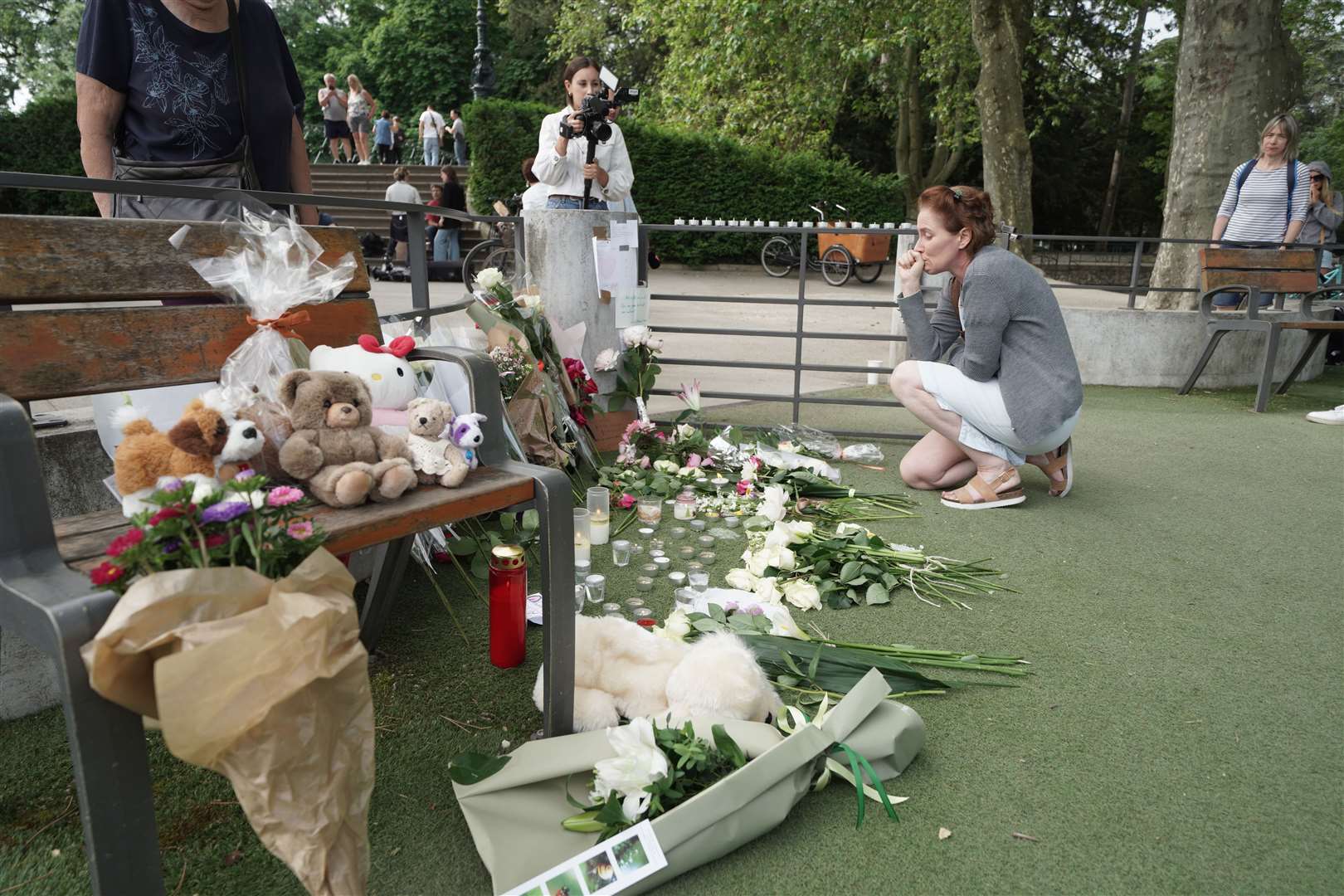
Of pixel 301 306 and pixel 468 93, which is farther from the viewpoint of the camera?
pixel 468 93

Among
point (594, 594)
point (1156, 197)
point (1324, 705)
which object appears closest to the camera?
point (1324, 705)

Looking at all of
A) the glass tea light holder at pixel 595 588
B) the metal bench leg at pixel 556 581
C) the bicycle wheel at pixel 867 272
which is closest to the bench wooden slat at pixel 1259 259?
the glass tea light holder at pixel 595 588

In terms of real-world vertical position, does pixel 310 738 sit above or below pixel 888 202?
below

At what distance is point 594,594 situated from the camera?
293 cm

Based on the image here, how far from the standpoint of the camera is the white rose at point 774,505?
3.55 m

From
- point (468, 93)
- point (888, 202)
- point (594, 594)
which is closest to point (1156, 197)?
point (888, 202)

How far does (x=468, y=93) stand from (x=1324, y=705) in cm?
3475

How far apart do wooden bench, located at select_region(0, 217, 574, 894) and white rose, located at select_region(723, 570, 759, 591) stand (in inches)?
45.3

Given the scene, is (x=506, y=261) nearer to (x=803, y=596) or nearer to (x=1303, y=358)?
(x=803, y=596)

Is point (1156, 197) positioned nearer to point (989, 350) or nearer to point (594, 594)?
point (989, 350)

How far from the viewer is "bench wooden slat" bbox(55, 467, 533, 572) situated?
1.44 m

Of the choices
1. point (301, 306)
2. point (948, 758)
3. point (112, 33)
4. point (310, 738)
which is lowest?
point (948, 758)

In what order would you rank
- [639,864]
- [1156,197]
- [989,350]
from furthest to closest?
1. [1156,197]
2. [989,350]
3. [639,864]

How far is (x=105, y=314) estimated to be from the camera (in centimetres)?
179
